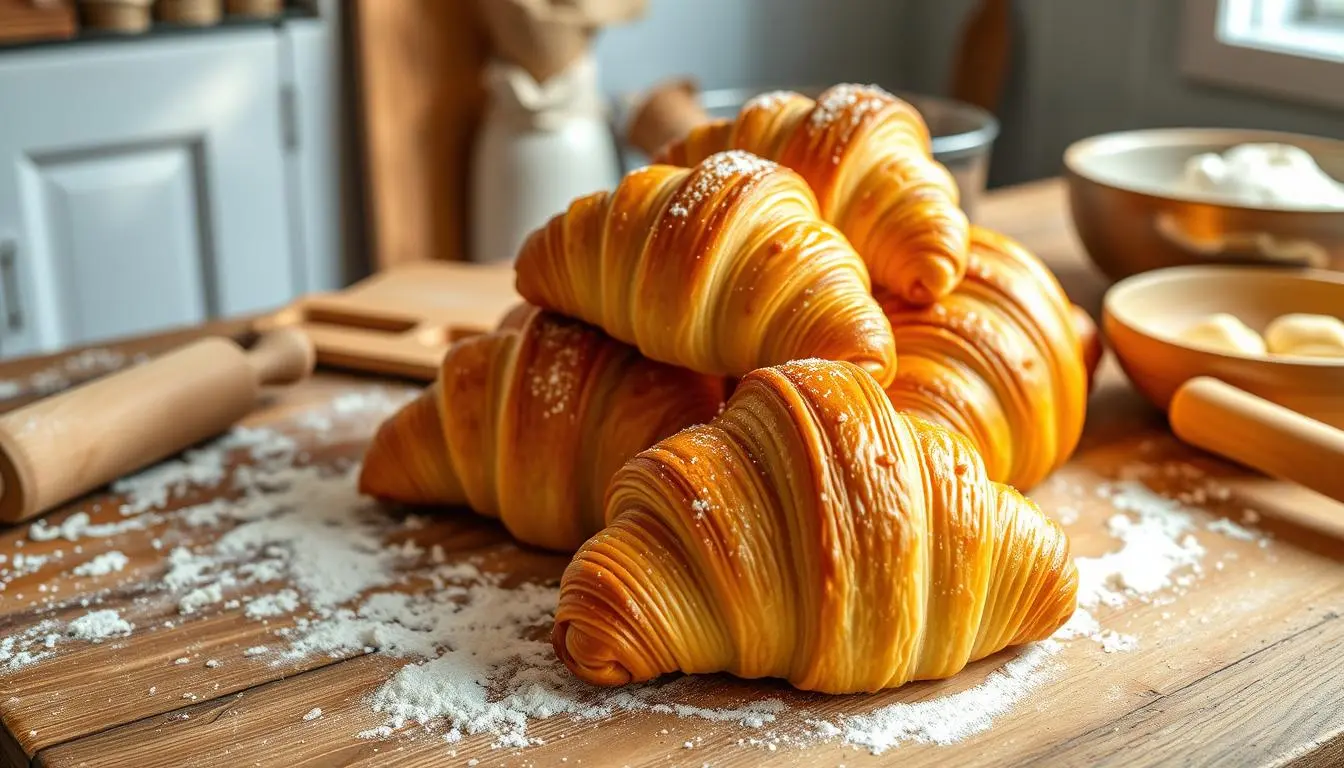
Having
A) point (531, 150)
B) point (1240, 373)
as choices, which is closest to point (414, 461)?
point (1240, 373)

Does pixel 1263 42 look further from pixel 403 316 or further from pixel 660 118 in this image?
pixel 403 316

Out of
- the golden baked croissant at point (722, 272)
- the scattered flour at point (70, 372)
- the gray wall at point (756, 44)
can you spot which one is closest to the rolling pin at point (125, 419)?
the scattered flour at point (70, 372)

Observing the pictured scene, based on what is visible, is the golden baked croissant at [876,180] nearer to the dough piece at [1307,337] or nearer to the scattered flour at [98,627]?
the dough piece at [1307,337]

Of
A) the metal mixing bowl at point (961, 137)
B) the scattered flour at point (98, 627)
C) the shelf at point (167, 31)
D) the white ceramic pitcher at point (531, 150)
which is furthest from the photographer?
the white ceramic pitcher at point (531, 150)

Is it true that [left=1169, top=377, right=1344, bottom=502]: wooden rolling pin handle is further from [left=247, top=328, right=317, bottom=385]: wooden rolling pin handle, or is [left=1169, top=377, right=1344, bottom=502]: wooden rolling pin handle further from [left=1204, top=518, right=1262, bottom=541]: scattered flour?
[left=247, top=328, right=317, bottom=385]: wooden rolling pin handle

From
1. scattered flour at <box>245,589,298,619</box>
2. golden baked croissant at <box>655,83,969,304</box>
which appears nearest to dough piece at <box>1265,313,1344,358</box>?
golden baked croissant at <box>655,83,969,304</box>

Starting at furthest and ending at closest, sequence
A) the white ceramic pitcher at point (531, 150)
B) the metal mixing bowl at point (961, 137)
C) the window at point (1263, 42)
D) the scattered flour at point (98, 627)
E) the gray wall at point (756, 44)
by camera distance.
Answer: the gray wall at point (756, 44)
the white ceramic pitcher at point (531, 150)
the window at point (1263, 42)
the metal mixing bowl at point (961, 137)
the scattered flour at point (98, 627)
